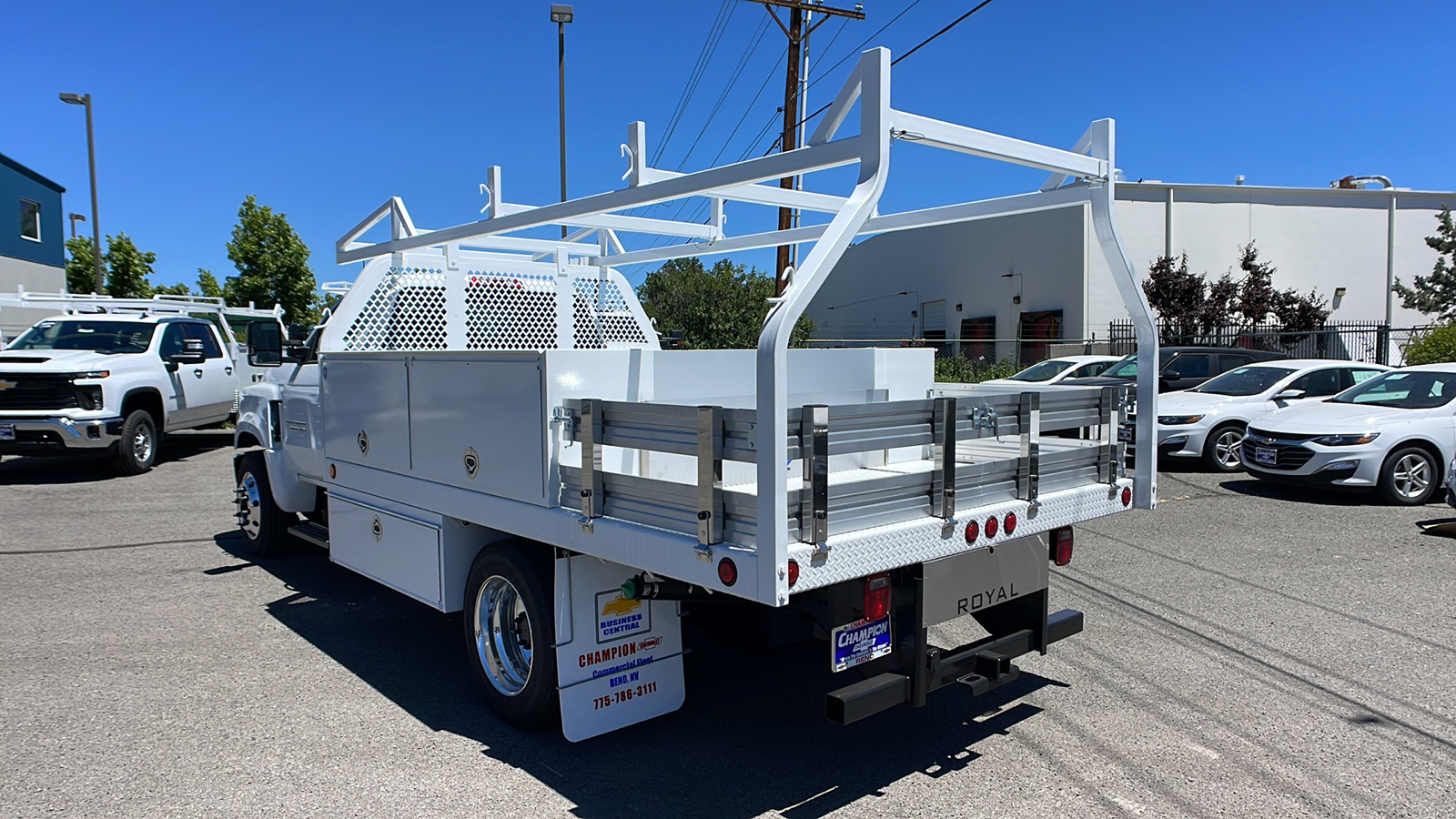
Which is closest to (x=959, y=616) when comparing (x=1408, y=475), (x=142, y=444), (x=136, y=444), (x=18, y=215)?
(x=1408, y=475)

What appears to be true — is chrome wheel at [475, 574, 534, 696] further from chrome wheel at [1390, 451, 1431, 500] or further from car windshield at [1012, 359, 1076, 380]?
car windshield at [1012, 359, 1076, 380]

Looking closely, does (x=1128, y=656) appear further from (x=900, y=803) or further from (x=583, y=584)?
(x=583, y=584)

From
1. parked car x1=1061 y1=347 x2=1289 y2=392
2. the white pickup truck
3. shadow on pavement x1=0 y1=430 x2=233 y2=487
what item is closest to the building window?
the white pickup truck

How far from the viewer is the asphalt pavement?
3.62m

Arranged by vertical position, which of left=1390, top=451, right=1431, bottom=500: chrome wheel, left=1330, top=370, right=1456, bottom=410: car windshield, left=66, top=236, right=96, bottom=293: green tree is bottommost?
left=1390, top=451, right=1431, bottom=500: chrome wheel

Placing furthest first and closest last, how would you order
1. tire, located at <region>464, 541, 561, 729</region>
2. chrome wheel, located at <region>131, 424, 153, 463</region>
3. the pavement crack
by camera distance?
chrome wheel, located at <region>131, 424, 153, 463</region> → the pavement crack → tire, located at <region>464, 541, 561, 729</region>

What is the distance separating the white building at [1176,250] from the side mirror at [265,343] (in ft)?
71.7

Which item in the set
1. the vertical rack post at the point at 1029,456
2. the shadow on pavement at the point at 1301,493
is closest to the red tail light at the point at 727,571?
the vertical rack post at the point at 1029,456

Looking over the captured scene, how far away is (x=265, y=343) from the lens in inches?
240

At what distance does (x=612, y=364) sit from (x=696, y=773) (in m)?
1.75

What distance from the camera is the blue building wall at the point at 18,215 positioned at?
26547 millimetres

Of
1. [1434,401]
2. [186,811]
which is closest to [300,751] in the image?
[186,811]

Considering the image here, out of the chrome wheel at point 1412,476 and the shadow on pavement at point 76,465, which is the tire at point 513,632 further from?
the shadow on pavement at point 76,465

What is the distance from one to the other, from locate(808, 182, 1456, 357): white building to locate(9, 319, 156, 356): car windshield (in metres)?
19.1
